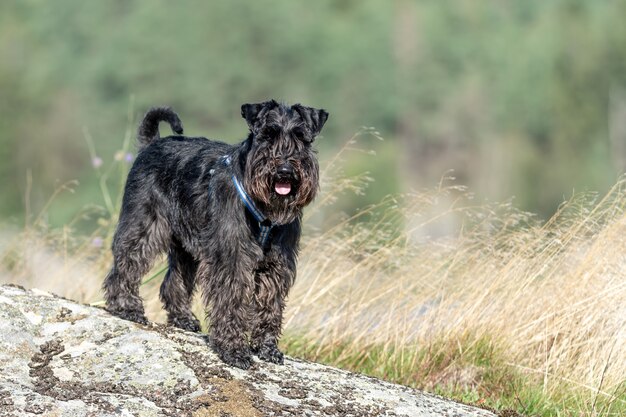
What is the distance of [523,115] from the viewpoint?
46.8 metres

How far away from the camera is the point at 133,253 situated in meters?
6.73

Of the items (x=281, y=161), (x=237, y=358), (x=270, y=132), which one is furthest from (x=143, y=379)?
(x=270, y=132)

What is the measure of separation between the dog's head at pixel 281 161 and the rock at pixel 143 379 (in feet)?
3.25

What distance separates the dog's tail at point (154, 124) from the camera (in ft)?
24.1

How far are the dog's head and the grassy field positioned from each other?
65.1 inches

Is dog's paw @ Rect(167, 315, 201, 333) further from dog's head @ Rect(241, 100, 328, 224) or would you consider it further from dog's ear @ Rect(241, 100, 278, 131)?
dog's ear @ Rect(241, 100, 278, 131)

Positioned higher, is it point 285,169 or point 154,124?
point 154,124

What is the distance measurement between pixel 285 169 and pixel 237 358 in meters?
1.16

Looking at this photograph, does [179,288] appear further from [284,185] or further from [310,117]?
[310,117]

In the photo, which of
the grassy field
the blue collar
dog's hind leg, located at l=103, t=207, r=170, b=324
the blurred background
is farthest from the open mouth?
the blurred background

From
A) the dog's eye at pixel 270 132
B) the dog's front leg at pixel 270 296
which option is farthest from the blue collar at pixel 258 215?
the dog's eye at pixel 270 132

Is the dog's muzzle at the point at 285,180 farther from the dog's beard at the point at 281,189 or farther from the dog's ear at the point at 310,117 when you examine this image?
the dog's ear at the point at 310,117

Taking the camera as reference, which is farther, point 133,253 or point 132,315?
point 133,253

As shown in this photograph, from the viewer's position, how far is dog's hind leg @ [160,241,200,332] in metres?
6.90
